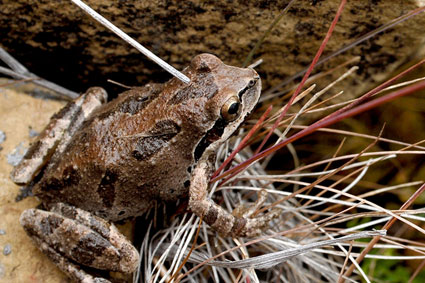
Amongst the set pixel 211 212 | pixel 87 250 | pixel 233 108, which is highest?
pixel 233 108

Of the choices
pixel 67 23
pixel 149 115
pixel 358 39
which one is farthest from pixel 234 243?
pixel 67 23

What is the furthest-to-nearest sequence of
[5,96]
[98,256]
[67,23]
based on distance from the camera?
[5,96], [67,23], [98,256]

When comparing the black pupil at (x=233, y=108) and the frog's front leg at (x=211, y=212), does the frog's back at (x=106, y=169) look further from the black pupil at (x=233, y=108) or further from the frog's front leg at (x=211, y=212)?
the black pupil at (x=233, y=108)

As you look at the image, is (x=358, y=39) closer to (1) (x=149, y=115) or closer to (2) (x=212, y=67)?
(2) (x=212, y=67)

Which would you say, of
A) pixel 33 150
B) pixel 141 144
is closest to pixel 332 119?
pixel 141 144

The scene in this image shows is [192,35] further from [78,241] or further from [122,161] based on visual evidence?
[78,241]

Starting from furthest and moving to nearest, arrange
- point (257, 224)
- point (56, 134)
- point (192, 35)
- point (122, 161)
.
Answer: point (192, 35), point (56, 134), point (257, 224), point (122, 161)
